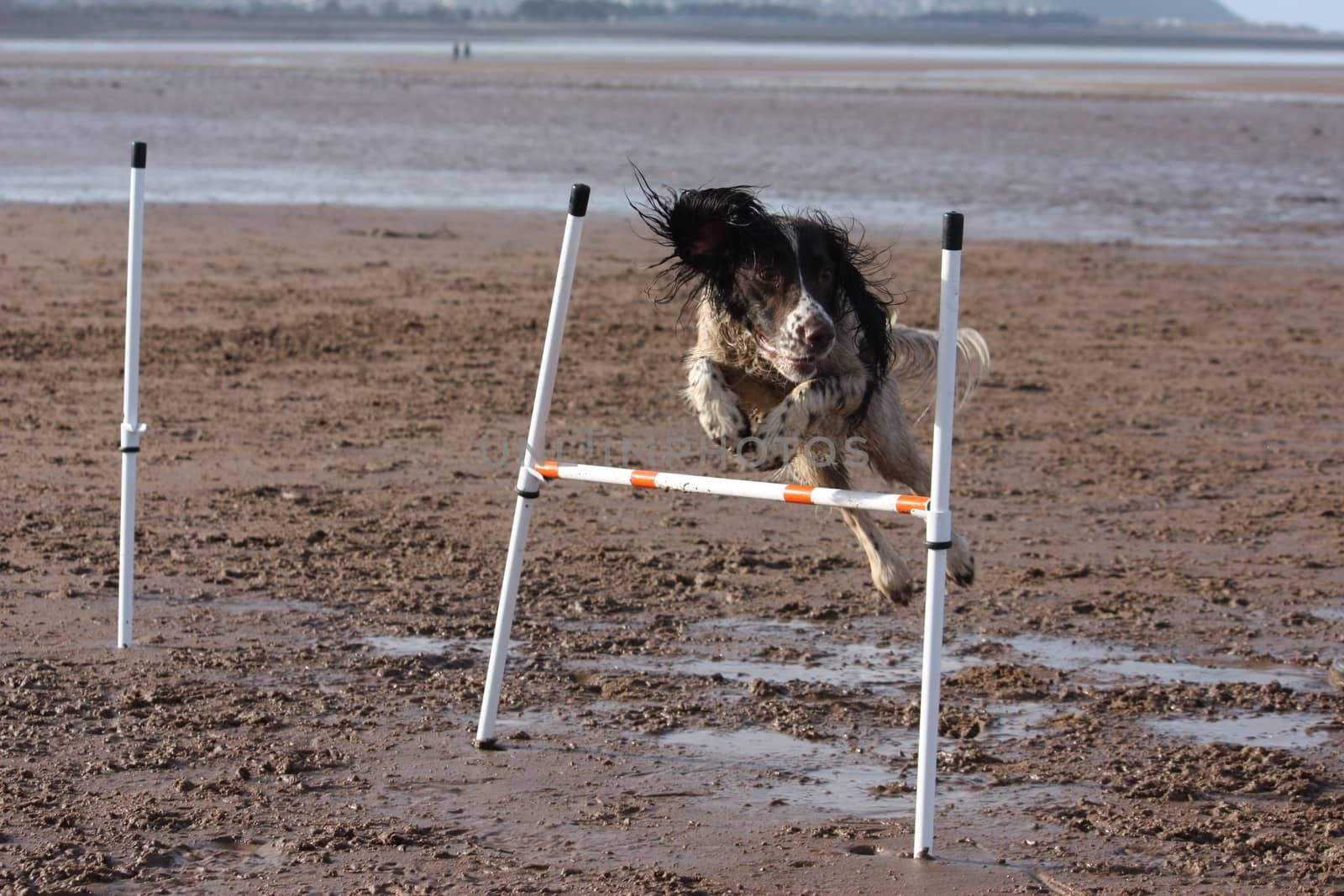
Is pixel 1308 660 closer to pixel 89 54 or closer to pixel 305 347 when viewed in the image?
pixel 305 347

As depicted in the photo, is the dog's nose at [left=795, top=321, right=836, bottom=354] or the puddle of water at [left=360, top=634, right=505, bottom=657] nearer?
the dog's nose at [left=795, top=321, right=836, bottom=354]

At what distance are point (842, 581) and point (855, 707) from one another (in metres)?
1.57

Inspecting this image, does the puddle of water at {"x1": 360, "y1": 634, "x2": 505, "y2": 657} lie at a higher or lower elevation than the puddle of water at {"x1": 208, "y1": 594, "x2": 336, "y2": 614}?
lower

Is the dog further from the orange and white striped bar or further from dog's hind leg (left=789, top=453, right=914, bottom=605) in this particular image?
the orange and white striped bar

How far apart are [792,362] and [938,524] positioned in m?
0.84

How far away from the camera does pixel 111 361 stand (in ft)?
36.6

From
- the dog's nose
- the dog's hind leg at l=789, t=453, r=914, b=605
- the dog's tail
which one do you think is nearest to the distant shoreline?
the dog's tail

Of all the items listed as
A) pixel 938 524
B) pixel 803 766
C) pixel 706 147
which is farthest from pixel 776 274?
pixel 706 147

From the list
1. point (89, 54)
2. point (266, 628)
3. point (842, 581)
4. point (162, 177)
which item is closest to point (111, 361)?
point (266, 628)

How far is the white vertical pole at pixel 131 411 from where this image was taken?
20.3ft

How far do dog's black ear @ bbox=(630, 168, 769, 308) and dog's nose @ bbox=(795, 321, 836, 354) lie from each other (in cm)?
39

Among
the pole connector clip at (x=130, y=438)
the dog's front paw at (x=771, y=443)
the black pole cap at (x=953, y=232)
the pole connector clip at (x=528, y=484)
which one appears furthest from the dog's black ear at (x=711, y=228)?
the pole connector clip at (x=130, y=438)

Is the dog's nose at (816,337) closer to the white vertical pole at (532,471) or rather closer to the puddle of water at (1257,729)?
the white vertical pole at (532,471)

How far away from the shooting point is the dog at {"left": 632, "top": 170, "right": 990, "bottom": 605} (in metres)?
5.32
